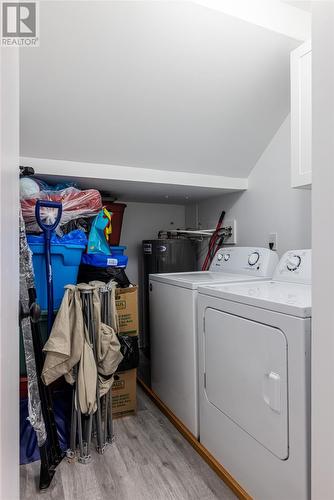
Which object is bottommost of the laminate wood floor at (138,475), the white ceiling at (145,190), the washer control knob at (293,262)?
the laminate wood floor at (138,475)

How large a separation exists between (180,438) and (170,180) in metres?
1.82

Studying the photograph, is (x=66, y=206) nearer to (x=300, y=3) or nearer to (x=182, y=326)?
(x=182, y=326)

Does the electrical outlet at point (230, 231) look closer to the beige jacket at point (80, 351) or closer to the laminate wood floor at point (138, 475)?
the beige jacket at point (80, 351)

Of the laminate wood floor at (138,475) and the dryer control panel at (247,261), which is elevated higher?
Answer: the dryer control panel at (247,261)

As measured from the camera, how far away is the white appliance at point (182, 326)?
1776 millimetres

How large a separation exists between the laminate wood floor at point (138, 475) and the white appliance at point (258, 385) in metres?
0.14

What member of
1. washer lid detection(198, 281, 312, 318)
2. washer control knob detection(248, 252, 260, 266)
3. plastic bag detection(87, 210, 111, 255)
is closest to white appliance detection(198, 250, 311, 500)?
washer lid detection(198, 281, 312, 318)

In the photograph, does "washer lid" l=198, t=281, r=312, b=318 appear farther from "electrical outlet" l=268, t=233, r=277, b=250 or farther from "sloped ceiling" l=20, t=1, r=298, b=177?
"sloped ceiling" l=20, t=1, r=298, b=177

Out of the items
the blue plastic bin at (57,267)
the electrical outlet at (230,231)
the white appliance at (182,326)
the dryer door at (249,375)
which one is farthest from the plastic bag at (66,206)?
the electrical outlet at (230,231)

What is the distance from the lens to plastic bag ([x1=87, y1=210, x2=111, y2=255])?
203 centimetres

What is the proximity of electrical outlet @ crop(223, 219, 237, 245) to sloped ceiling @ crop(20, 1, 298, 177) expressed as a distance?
0.73 m

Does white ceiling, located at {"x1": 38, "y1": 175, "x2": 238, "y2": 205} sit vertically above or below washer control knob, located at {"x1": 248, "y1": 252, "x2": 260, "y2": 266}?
above

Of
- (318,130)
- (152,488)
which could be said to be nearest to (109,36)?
(318,130)

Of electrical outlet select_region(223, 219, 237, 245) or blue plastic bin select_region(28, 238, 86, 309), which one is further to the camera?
electrical outlet select_region(223, 219, 237, 245)
